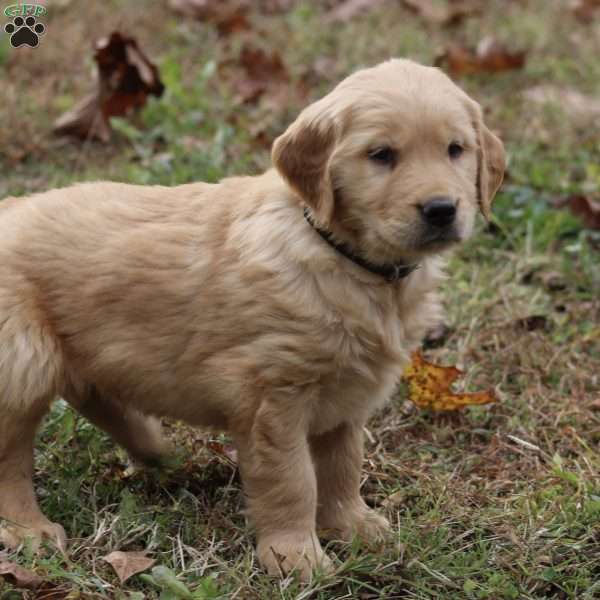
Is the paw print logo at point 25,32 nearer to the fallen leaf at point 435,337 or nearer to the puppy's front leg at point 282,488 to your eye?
the fallen leaf at point 435,337

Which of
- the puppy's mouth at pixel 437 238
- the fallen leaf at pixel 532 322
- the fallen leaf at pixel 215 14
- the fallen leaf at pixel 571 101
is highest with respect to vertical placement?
the puppy's mouth at pixel 437 238

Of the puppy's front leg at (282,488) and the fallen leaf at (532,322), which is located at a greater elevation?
the puppy's front leg at (282,488)

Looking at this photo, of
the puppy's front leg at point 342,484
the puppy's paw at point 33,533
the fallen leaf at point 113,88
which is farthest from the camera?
the fallen leaf at point 113,88

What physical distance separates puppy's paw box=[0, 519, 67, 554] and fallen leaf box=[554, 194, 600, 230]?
3383 mm

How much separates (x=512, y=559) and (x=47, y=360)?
5.49ft

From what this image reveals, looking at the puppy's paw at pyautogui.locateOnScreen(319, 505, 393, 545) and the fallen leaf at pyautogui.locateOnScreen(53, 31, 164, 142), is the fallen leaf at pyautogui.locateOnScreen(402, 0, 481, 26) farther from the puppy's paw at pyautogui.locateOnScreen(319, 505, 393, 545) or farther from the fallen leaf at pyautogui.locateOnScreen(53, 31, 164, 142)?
the puppy's paw at pyautogui.locateOnScreen(319, 505, 393, 545)

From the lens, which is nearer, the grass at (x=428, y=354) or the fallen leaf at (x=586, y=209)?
the grass at (x=428, y=354)

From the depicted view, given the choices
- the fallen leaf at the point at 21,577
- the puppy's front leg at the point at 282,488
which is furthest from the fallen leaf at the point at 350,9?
the fallen leaf at the point at 21,577

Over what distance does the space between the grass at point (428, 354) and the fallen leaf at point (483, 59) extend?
84mm

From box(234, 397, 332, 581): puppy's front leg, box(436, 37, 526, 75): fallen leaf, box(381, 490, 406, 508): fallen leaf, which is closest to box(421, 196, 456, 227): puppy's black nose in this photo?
box(234, 397, 332, 581): puppy's front leg

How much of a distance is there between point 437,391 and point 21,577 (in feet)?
6.27

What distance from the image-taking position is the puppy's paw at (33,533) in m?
3.62

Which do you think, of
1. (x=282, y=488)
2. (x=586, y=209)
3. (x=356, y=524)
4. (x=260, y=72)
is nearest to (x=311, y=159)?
(x=282, y=488)

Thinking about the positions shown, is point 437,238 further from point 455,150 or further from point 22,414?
point 22,414
